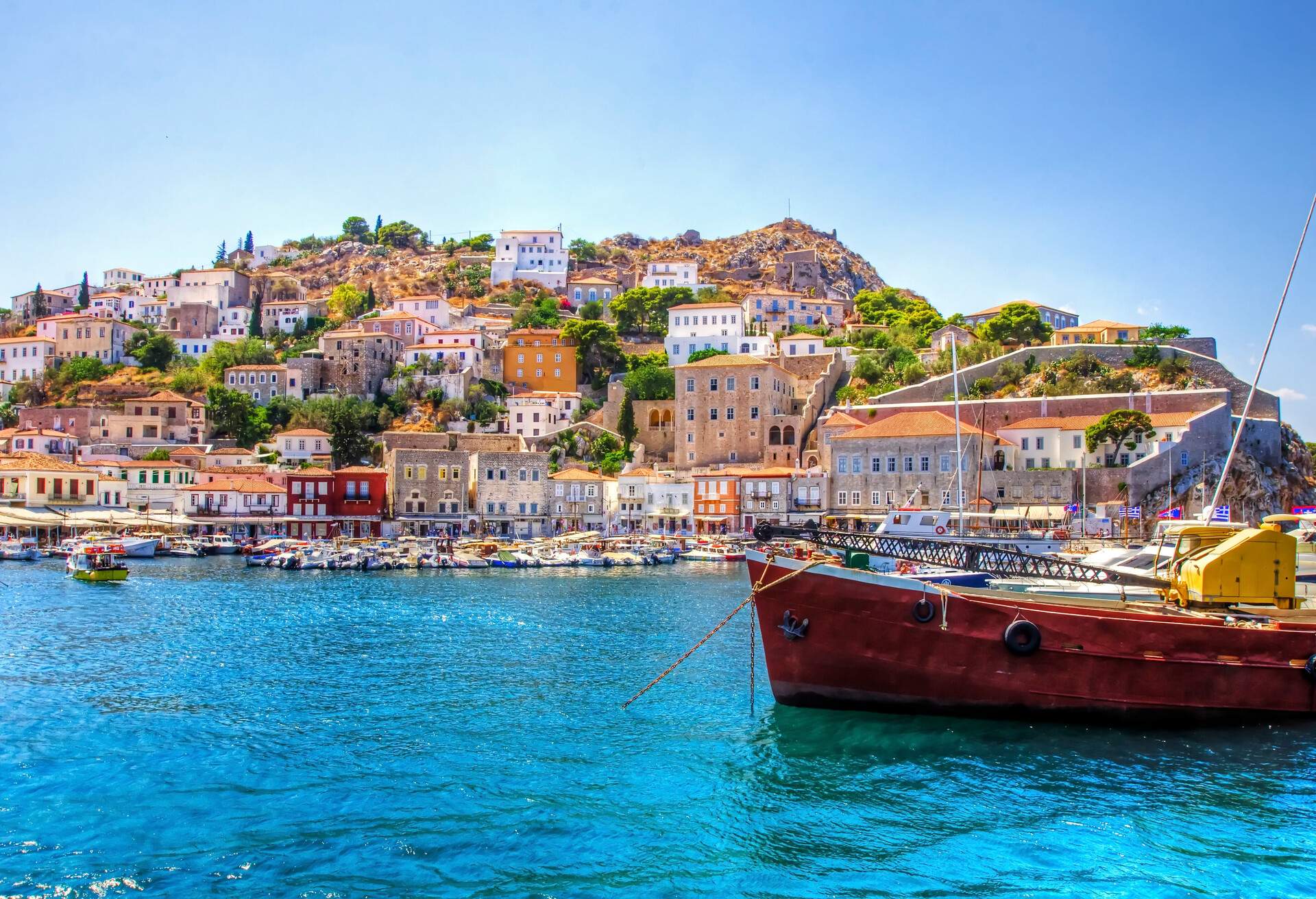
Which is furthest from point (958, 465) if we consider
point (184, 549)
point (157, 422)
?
point (157, 422)

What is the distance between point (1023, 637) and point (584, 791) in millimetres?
6970

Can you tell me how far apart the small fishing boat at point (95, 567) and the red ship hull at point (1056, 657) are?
35.8 metres

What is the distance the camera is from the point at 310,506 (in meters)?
61.5

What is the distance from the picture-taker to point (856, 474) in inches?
2233

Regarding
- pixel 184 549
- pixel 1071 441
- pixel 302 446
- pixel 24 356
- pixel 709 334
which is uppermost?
pixel 709 334

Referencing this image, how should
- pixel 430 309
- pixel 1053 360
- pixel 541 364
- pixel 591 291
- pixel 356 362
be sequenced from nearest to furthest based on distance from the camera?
pixel 1053 360, pixel 356 362, pixel 541 364, pixel 430 309, pixel 591 291

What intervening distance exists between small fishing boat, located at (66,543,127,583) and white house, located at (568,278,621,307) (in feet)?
202

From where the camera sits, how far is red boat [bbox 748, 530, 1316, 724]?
1472 centimetres

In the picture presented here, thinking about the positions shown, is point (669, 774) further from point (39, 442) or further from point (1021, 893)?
point (39, 442)

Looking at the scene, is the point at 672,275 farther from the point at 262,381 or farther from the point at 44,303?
the point at 44,303

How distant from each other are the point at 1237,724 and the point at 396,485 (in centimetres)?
5322

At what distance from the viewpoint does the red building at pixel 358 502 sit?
202ft

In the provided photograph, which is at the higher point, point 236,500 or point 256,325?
point 256,325

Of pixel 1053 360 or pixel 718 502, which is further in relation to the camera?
pixel 1053 360
